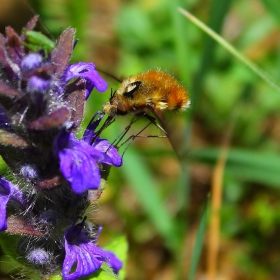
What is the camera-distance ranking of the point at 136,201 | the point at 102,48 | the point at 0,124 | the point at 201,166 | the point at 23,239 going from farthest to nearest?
the point at 102,48, the point at 201,166, the point at 136,201, the point at 23,239, the point at 0,124

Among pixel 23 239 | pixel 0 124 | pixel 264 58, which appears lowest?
pixel 23 239

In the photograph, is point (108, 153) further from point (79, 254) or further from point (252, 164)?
point (252, 164)

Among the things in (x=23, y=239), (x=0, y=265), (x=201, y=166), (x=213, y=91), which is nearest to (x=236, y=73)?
(x=213, y=91)

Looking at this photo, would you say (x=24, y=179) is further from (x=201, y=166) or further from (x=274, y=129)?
(x=274, y=129)

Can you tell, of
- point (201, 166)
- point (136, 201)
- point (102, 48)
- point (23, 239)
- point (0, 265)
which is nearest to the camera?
point (23, 239)

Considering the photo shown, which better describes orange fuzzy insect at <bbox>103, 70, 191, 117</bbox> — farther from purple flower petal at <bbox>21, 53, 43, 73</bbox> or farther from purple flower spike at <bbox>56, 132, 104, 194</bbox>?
purple flower petal at <bbox>21, 53, 43, 73</bbox>

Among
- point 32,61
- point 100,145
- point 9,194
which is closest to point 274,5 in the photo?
point 100,145

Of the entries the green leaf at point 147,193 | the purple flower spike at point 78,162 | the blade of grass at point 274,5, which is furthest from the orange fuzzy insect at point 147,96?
the green leaf at point 147,193
